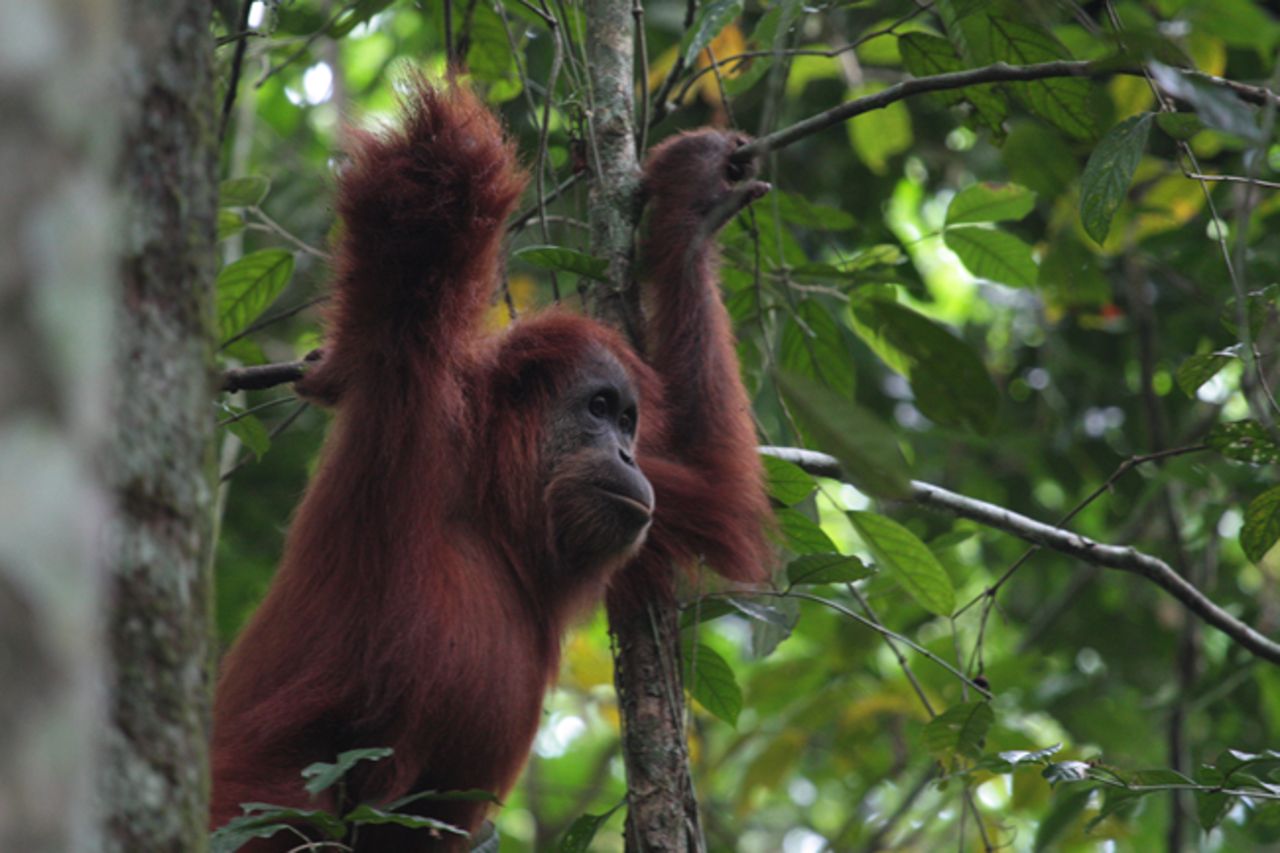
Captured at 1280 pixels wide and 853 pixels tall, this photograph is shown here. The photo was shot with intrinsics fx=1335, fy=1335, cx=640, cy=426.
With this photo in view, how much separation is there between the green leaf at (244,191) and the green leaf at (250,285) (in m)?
Answer: 0.21

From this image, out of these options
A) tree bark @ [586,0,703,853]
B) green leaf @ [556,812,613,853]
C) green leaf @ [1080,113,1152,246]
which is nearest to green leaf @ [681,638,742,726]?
tree bark @ [586,0,703,853]

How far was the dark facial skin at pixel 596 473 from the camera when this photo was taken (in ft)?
12.0

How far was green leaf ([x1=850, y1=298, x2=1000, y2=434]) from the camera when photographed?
2787 mm

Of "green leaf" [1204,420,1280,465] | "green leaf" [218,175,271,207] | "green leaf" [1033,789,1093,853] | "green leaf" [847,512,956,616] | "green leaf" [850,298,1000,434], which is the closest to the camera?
"green leaf" [850,298,1000,434]

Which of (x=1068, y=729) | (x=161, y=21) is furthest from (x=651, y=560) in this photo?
(x=1068, y=729)

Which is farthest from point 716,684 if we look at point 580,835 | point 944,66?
point 944,66

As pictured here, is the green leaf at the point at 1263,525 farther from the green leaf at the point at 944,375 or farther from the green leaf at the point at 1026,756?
the green leaf at the point at 944,375

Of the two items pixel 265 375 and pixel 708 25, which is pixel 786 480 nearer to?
pixel 708 25

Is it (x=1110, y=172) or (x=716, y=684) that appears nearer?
(x=1110, y=172)

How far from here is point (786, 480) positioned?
379 cm

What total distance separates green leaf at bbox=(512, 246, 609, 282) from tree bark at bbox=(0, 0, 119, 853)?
2197 millimetres

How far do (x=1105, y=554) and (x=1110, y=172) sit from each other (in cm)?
109

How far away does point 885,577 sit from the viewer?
15.4 ft

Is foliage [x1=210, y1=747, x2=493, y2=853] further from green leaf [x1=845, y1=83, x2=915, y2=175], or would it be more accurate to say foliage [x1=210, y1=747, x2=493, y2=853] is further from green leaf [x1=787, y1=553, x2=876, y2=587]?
green leaf [x1=845, y1=83, x2=915, y2=175]
